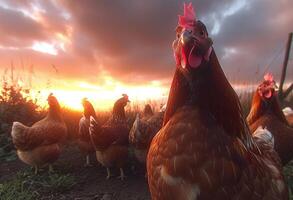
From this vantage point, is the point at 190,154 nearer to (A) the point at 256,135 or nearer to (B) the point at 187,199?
(B) the point at 187,199

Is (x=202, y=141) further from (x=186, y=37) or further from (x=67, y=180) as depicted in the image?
(x=67, y=180)

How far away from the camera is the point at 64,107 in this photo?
39.4ft

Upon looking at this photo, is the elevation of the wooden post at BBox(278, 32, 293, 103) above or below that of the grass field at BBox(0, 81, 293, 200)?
above

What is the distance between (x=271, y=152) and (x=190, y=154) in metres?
1.33

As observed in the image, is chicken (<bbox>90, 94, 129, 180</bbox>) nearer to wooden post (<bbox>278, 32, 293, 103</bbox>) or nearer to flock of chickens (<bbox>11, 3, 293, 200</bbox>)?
flock of chickens (<bbox>11, 3, 293, 200</bbox>)

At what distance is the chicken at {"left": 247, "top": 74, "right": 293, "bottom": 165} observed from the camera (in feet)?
20.4

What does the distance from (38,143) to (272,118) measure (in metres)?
4.48

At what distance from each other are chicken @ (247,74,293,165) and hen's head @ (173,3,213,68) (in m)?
3.37

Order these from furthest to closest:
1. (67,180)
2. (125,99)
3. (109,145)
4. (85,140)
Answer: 1. (125,99)
2. (85,140)
3. (109,145)
4. (67,180)

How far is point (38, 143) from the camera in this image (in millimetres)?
8344

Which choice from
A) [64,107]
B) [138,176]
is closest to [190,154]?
[138,176]

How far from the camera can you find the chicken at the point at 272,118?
6211 millimetres

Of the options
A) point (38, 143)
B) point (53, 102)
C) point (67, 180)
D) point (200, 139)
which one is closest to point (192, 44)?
point (200, 139)

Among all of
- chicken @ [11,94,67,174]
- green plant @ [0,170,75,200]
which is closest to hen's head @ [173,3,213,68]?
green plant @ [0,170,75,200]
